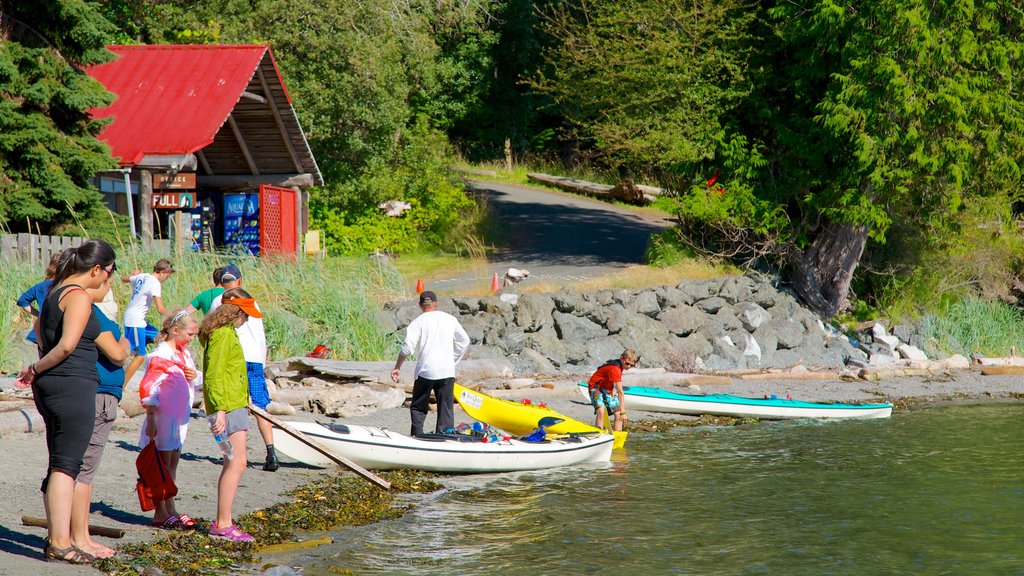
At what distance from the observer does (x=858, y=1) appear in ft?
73.1

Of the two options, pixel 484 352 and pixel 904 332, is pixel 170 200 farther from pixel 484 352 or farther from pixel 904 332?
pixel 904 332

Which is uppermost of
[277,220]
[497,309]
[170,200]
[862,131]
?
[862,131]

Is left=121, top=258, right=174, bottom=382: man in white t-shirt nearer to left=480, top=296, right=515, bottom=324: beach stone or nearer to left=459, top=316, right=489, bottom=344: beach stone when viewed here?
left=459, top=316, right=489, bottom=344: beach stone

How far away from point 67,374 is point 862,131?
1868 centimetres

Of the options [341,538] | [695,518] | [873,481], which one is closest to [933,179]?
[873,481]

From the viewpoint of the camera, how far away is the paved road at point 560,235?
24.7 metres

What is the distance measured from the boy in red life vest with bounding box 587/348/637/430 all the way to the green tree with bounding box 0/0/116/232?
Result: 34.5ft

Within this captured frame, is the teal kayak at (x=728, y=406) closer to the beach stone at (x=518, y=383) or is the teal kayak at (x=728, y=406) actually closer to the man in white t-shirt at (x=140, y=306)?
the beach stone at (x=518, y=383)

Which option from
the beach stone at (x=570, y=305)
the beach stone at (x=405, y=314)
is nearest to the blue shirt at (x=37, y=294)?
the beach stone at (x=405, y=314)

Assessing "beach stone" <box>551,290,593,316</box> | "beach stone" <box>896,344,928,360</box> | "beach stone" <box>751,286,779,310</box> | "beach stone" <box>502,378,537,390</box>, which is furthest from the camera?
"beach stone" <box>751,286,779,310</box>

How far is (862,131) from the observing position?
2192cm

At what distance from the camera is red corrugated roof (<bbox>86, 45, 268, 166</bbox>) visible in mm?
21312

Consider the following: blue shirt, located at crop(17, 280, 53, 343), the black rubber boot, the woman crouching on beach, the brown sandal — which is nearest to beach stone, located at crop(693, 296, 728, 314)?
the black rubber boot

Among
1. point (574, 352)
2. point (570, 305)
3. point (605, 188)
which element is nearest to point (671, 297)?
point (570, 305)
